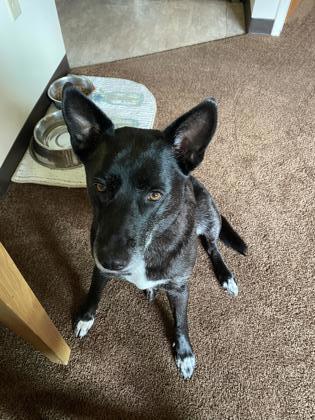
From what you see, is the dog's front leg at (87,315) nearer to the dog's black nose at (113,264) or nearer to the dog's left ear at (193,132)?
the dog's black nose at (113,264)

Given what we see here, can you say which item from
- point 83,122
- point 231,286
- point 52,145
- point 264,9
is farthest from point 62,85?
point 264,9

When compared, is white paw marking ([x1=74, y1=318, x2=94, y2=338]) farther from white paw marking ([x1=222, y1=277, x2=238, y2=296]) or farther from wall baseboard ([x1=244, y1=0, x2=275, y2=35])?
wall baseboard ([x1=244, y1=0, x2=275, y2=35])

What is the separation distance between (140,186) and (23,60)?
1.48 meters

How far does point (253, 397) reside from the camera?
1.30 metres

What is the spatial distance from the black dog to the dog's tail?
47cm

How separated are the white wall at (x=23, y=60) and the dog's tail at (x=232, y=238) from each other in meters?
1.21

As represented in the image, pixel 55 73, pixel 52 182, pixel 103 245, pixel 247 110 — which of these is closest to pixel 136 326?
pixel 103 245

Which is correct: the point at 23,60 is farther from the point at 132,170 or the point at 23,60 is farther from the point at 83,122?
the point at 132,170

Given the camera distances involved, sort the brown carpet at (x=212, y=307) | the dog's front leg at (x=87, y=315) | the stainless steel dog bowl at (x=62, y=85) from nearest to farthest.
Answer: the brown carpet at (x=212, y=307), the dog's front leg at (x=87, y=315), the stainless steel dog bowl at (x=62, y=85)

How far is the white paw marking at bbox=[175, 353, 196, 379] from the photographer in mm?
1326

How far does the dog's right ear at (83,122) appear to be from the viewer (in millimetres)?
983

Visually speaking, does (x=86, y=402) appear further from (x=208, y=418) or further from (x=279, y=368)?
(x=279, y=368)

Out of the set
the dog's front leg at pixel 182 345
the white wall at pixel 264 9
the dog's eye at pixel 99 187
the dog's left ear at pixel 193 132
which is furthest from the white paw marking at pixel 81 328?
the white wall at pixel 264 9

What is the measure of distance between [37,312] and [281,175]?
150 cm
